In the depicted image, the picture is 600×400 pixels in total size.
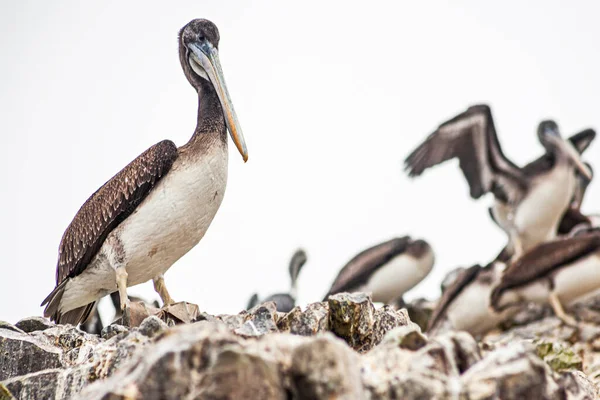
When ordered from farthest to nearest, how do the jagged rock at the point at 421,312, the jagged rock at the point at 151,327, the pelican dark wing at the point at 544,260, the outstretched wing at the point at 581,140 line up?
the outstretched wing at the point at 581,140, the jagged rock at the point at 421,312, the pelican dark wing at the point at 544,260, the jagged rock at the point at 151,327

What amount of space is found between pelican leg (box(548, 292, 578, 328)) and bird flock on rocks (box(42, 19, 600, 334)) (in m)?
0.02

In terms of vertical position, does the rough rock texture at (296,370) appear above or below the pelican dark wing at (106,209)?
below

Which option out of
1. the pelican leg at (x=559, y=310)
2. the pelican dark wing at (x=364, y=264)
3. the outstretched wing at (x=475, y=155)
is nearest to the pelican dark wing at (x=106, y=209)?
the pelican leg at (x=559, y=310)

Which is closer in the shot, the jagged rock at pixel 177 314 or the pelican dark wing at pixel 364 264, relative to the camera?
the jagged rock at pixel 177 314

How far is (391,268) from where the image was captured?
16.4 meters

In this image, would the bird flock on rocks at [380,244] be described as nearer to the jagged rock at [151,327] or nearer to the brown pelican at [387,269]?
the brown pelican at [387,269]

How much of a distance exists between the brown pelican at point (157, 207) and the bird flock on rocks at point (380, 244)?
0.03ft

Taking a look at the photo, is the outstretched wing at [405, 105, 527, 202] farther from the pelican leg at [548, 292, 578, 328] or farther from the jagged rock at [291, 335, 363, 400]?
the jagged rock at [291, 335, 363, 400]

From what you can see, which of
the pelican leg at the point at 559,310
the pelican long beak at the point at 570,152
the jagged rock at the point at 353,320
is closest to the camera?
the jagged rock at the point at 353,320

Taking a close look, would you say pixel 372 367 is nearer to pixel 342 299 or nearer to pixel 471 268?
pixel 342 299

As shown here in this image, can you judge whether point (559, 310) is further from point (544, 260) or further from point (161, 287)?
point (161, 287)

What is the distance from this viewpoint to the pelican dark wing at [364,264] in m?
16.2

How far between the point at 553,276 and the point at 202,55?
6918 mm

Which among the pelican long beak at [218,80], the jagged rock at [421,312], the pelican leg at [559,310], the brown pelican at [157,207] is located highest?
the pelican long beak at [218,80]
